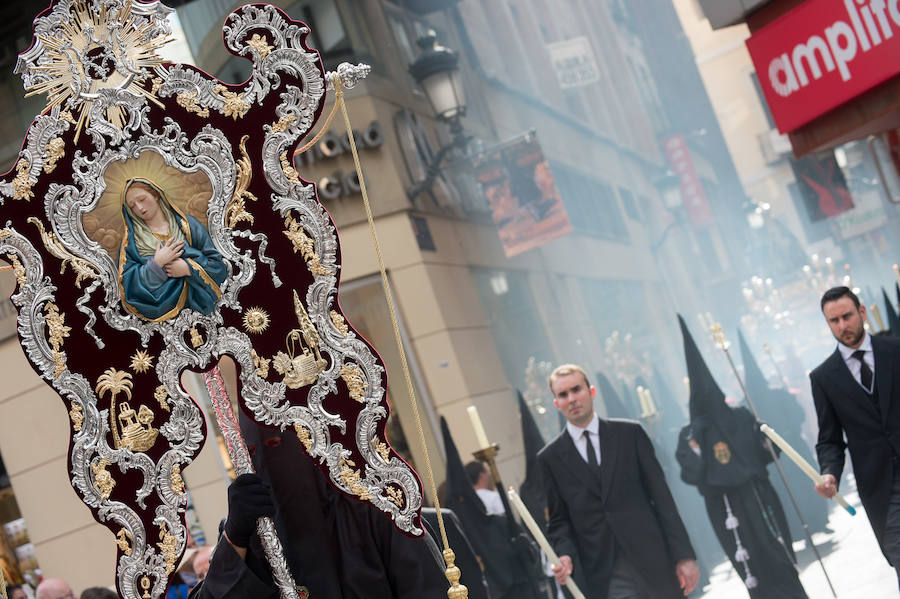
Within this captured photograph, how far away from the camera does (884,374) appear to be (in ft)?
20.5

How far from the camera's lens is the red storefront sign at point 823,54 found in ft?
27.8

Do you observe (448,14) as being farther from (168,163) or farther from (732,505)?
(168,163)

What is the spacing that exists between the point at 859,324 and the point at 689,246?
7.33 metres

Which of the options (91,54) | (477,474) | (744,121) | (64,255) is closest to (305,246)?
(64,255)

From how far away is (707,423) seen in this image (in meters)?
9.79

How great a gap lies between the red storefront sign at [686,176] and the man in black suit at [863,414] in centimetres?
706

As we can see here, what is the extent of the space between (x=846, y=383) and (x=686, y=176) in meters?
7.33

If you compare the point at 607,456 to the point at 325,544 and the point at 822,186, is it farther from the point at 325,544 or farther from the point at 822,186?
the point at 822,186

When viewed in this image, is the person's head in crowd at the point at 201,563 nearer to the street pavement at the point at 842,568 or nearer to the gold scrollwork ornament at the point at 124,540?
the gold scrollwork ornament at the point at 124,540

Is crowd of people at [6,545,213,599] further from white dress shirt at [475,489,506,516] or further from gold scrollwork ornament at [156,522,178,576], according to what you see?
→ white dress shirt at [475,489,506,516]

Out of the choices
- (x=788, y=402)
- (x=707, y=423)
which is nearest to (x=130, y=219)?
(x=707, y=423)

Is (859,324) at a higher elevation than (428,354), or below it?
below

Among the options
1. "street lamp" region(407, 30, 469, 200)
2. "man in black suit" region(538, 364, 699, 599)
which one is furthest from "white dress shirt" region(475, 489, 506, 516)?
"street lamp" region(407, 30, 469, 200)

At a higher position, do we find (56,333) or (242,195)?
(242,195)
